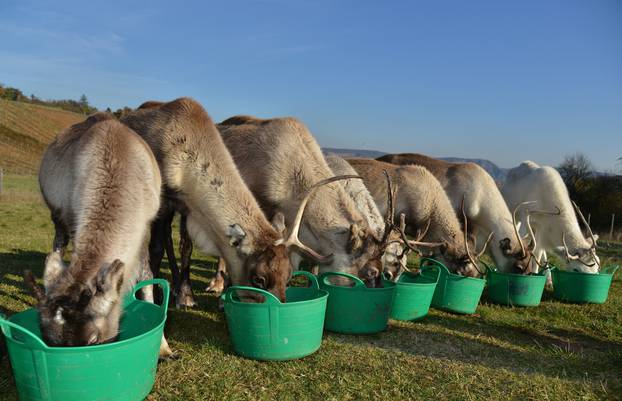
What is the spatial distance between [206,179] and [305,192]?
1419 millimetres

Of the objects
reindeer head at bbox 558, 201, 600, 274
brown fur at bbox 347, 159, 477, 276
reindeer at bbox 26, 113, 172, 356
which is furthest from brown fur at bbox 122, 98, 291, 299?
reindeer head at bbox 558, 201, 600, 274

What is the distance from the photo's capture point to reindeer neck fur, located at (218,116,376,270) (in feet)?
21.2

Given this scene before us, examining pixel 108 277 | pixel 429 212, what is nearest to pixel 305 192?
pixel 429 212

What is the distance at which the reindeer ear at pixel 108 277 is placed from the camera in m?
3.09

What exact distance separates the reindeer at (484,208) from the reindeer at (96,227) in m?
5.71

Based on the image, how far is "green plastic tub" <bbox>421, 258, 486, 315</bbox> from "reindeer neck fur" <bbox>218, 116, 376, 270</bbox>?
149 cm

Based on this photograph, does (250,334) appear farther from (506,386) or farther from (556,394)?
(556,394)

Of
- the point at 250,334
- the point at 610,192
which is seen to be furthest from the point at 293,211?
the point at 610,192

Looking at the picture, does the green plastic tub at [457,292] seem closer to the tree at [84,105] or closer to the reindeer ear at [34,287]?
the reindeer ear at [34,287]

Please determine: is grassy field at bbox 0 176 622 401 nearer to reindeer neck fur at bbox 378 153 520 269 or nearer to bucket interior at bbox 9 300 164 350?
bucket interior at bbox 9 300 164 350

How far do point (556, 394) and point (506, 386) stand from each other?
42 cm

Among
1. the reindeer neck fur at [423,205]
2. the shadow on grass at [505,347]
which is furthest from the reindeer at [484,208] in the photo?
the shadow on grass at [505,347]

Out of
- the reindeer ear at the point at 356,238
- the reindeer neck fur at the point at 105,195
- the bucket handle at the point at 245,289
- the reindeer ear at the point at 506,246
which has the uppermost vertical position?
the reindeer neck fur at the point at 105,195

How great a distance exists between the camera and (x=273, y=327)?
4453 mm
